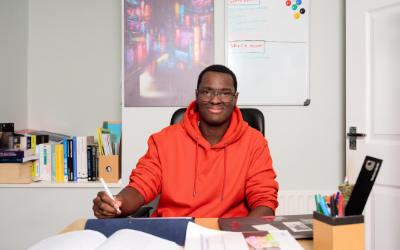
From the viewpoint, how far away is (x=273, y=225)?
2.38 ft

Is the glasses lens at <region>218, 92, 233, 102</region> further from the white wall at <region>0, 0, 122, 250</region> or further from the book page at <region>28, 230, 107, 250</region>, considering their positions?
the white wall at <region>0, 0, 122, 250</region>

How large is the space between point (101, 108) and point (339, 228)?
2.17 meters

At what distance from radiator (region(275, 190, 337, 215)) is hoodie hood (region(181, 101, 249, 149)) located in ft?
2.86

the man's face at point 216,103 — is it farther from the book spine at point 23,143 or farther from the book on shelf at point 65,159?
the book spine at point 23,143

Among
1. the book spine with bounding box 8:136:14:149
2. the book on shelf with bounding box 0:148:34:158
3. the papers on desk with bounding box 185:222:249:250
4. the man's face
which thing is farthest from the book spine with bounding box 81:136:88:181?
the papers on desk with bounding box 185:222:249:250

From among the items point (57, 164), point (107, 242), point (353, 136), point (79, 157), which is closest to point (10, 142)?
point (57, 164)

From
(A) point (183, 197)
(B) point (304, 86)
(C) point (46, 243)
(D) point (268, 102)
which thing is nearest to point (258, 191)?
(A) point (183, 197)

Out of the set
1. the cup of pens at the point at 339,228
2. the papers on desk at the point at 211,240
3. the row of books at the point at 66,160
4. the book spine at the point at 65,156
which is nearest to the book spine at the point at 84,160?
the row of books at the point at 66,160

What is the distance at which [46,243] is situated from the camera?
1.88 feet

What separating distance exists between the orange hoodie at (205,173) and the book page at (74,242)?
56cm

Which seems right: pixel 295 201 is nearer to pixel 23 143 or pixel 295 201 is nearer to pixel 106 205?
pixel 106 205

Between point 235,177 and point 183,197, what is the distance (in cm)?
23

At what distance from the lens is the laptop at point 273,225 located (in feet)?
2.23

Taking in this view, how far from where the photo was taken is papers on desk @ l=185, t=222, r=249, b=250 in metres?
0.56
